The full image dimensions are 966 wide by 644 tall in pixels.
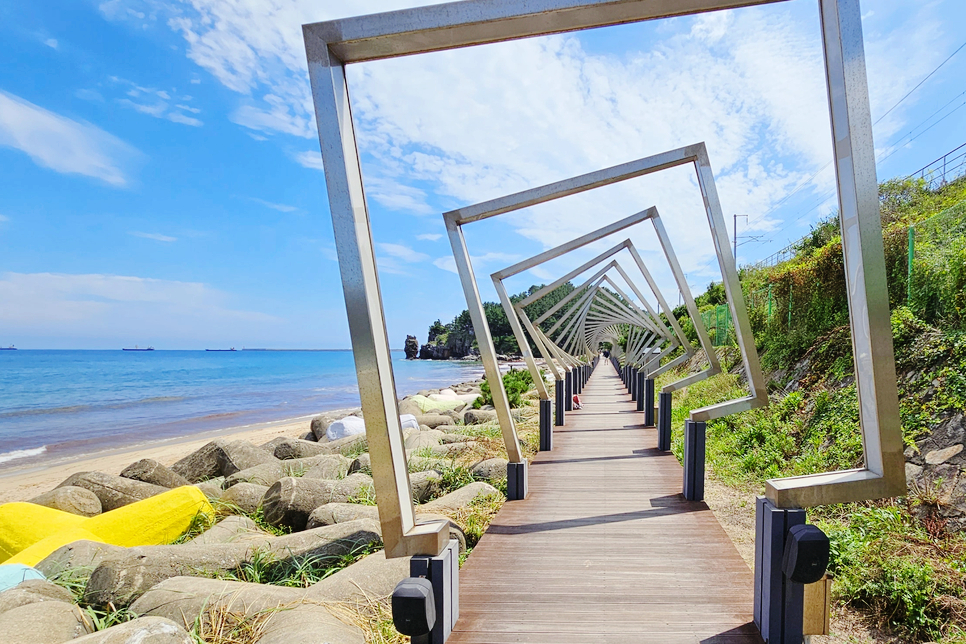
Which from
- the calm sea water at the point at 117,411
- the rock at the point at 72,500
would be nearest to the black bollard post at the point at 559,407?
the rock at the point at 72,500

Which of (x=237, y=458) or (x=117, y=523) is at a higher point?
(x=117, y=523)

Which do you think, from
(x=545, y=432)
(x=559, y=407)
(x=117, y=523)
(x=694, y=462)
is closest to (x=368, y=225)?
(x=694, y=462)

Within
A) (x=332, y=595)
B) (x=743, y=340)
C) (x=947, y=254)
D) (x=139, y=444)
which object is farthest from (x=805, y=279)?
(x=139, y=444)

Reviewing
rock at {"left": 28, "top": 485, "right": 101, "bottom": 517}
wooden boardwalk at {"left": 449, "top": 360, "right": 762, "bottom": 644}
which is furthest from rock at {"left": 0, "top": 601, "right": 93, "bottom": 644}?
rock at {"left": 28, "top": 485, "right": 101, "bottom": 517}

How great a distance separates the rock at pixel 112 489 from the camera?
753cm

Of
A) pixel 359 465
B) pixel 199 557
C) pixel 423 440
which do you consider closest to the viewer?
pixel 199 557

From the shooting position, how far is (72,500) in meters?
7.12

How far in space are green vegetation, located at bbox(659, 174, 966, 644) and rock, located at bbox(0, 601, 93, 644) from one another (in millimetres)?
5370

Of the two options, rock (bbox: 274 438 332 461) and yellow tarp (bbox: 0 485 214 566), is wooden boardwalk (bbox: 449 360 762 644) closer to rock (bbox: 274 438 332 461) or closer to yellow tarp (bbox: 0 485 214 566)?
yellow tarp (bbox: 0 485 214 566)

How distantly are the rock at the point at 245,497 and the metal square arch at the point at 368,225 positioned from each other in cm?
423

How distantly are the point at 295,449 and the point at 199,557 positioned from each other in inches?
276

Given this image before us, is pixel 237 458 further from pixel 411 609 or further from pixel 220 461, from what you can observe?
pixel 411 609

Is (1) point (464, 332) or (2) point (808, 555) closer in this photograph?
(2) point (808, 555)

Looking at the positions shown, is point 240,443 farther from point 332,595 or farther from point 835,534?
point 835,534
